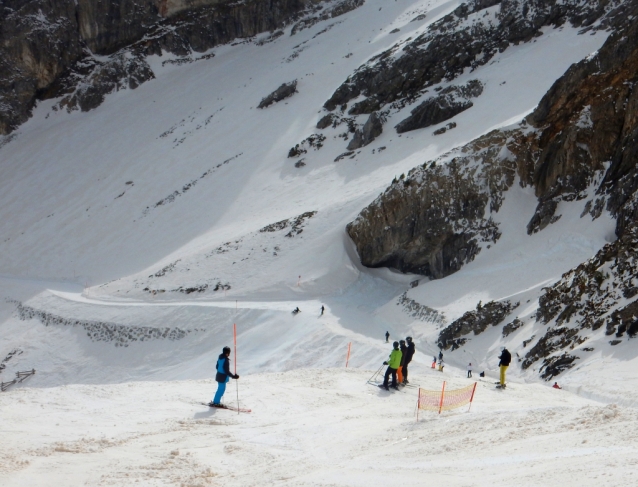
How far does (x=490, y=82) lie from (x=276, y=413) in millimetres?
38757

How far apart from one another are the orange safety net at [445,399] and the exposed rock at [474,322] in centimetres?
904

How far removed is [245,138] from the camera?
54.2m

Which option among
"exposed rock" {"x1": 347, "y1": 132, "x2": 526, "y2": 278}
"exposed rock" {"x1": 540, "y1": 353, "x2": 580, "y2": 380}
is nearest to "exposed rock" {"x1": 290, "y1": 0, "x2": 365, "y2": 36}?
"exposed rock" {"x1": 347, "y1": 132, "x2": 526, "y2": 278}

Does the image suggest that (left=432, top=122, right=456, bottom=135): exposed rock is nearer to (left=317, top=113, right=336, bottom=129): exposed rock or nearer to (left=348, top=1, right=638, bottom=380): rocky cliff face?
(left=348, top=1, right=638, bottom=380): rocky cliff face

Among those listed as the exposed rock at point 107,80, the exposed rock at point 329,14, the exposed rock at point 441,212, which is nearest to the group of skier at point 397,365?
the exposed rock at point 441,212

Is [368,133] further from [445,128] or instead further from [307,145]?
[445,128]

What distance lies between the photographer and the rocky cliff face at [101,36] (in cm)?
7212

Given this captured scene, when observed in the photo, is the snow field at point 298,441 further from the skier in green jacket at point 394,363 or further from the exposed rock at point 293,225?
the exposed rock at point 293,225

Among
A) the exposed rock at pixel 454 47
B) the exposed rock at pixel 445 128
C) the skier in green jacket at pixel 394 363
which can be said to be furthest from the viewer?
the exposed rock at pixel 454 47

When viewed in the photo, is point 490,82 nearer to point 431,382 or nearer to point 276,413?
point 431,382

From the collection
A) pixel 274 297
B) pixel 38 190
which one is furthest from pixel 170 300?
pixel 38 190

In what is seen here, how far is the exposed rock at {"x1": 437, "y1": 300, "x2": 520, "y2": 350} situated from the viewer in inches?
877

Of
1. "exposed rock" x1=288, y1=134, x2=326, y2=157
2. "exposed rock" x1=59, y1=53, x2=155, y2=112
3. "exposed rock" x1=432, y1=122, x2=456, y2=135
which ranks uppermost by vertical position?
"exposed rock" x1=59, y1=53, x2=155, y2=112

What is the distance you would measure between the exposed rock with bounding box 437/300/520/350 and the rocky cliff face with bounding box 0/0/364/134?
6246cm
